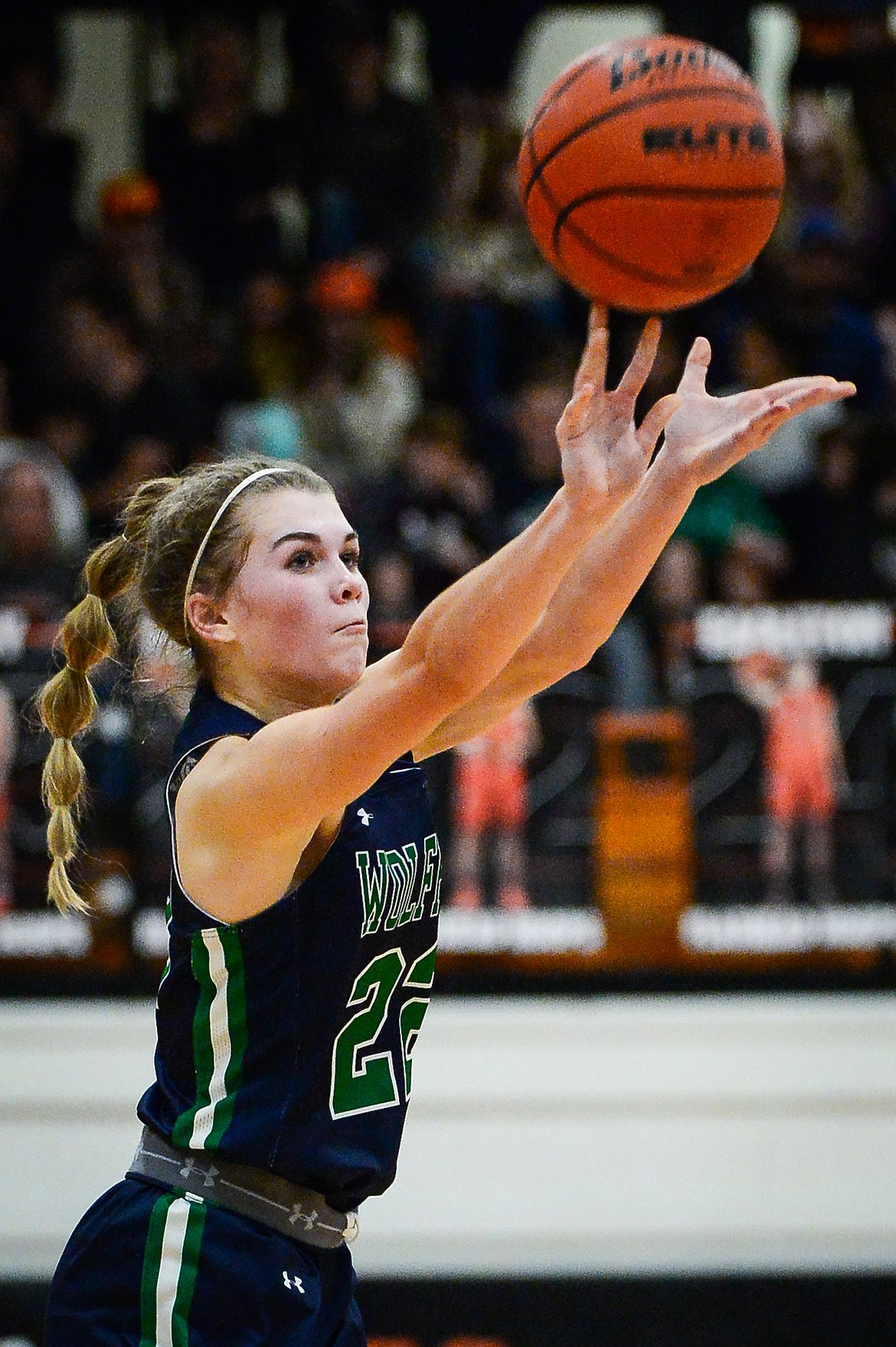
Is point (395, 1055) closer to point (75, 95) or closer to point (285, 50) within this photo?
point (285, 50)

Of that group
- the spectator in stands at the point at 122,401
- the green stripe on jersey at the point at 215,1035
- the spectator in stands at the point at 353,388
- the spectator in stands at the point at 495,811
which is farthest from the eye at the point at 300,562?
the spectator in stands at the point at 353,388

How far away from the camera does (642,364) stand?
2305mm

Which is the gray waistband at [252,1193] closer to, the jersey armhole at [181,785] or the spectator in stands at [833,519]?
the jersey armhole at [181,785]

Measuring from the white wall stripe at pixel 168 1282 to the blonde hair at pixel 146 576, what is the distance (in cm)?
48

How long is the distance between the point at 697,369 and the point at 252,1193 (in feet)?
3.89

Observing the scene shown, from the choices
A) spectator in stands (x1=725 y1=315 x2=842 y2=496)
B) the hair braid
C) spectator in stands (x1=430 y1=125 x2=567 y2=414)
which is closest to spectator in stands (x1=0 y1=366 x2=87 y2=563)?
spectator in stands (x1=430 y1=125 x2=567 y2=414)

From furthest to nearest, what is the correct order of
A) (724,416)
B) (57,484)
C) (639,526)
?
(57,484) → (639,526) → (724,416)

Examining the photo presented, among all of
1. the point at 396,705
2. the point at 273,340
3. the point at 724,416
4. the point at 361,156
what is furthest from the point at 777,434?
the point at 396,705

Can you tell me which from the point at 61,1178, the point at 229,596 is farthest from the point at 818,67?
the point at 229,596

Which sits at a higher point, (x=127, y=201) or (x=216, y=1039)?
(x=127, y=201)

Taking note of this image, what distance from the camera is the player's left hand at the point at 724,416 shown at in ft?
7.36

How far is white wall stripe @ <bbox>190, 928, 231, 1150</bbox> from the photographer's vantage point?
7.33ft

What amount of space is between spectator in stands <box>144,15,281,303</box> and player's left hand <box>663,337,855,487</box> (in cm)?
558

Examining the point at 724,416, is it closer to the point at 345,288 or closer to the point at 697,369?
the point at 697,369
